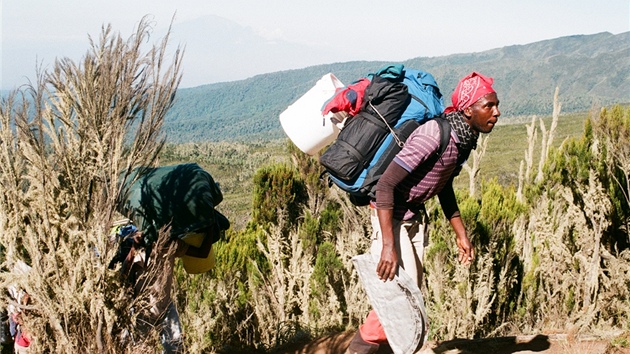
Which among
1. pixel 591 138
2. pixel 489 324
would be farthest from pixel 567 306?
pixel 591 138

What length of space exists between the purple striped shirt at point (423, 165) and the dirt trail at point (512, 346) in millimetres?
1511

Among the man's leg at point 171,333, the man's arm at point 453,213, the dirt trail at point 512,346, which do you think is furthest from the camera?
the dirt trail at point 512,346

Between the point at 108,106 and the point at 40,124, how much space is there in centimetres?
32

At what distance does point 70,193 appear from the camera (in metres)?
2.67

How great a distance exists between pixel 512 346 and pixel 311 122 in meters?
2.35

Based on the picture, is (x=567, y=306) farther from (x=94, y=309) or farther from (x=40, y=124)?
(x=40, y=124)

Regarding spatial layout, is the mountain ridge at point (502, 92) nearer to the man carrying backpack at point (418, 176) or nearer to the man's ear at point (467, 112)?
the man carrying backpack at point (418, 176)

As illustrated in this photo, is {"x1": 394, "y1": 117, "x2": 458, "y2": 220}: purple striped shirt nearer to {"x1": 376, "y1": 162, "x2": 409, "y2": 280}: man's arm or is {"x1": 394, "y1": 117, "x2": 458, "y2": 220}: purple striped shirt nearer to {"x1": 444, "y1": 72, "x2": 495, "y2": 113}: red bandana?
{"x1": 376, "y1": 162, "x2": 409, "y2": 280}: man's arm

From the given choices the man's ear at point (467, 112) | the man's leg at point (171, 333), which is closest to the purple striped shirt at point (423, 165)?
the man's ear at point (467, 112)

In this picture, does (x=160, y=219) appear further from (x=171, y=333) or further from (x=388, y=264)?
(x=388, y=264)

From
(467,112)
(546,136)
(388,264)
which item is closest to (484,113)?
(467,112)

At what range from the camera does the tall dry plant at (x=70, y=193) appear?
2.62m

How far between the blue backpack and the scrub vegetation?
971 mm

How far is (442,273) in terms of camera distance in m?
5.05
